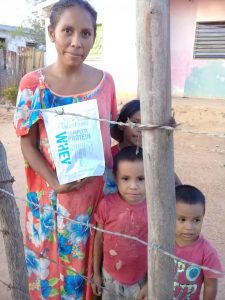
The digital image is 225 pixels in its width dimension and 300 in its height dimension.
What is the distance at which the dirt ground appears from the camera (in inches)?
113

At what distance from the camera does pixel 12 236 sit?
1419 millimetres

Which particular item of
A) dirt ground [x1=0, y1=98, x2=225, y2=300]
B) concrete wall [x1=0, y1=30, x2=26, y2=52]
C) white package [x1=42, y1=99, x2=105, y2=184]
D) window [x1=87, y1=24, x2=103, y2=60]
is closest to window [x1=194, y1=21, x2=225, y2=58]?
dirt ground [x1=0, y1=98, x2=225, y2=300]

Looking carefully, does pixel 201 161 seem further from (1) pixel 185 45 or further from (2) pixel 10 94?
(2) pixel 10 94

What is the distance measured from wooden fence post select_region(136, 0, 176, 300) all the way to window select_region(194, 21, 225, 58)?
6537mm

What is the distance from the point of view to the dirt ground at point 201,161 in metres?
2.87

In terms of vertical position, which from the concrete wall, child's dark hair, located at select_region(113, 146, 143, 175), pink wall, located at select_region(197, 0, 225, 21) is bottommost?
child's dark hair, located at select_region(113, 146, 143, 175)

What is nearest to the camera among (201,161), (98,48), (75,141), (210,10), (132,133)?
(75,141)

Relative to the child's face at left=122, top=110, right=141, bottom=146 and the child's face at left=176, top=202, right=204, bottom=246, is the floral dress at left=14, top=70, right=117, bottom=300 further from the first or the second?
the child's face at left=176, top=202, right=204, bottom=246

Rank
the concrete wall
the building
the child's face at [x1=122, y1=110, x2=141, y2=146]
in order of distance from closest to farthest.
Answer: the child's face at [x1=122, y1=110, x2=141, y2=146] → the building → the concrete wall

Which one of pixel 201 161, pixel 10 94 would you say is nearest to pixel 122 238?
pixel 201 161

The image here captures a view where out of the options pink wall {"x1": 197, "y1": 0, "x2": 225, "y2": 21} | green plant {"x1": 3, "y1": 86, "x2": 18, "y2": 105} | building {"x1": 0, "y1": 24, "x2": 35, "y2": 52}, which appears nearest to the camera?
pink wall {"x1": 197, "y1": 0, "x2": 225, "y2": 21}

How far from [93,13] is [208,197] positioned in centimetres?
259

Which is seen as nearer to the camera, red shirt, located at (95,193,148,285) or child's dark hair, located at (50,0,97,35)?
child's dark hair, located at (50,0,97,35)

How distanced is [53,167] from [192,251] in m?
0.63
